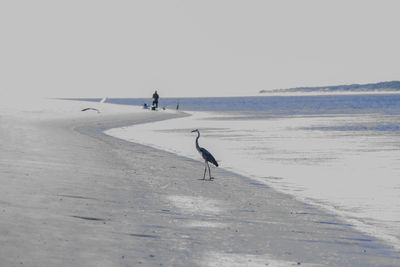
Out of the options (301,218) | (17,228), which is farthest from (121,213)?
(301,218)

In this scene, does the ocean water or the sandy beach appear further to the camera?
the ocean water

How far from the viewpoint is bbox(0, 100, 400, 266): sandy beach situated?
28.8 ft

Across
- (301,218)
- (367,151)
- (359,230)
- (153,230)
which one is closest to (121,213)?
(153,230)

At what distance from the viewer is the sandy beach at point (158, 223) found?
28.8 feet

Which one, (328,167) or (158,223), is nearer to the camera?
(158,223)

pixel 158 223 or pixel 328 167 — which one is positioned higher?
pixel 328 167

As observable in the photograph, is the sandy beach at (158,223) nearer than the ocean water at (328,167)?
Yes

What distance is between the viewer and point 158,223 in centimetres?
1119

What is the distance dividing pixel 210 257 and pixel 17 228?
302cm

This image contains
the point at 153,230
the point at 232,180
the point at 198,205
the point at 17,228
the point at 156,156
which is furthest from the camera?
the point at 156,156

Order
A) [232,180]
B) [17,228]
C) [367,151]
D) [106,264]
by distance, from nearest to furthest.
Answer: [106,264], [17,228], [232,180], [367,151]

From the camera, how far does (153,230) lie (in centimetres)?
1054

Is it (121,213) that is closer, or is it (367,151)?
(121,213)

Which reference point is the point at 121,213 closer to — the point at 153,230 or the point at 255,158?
the point at 153,230
